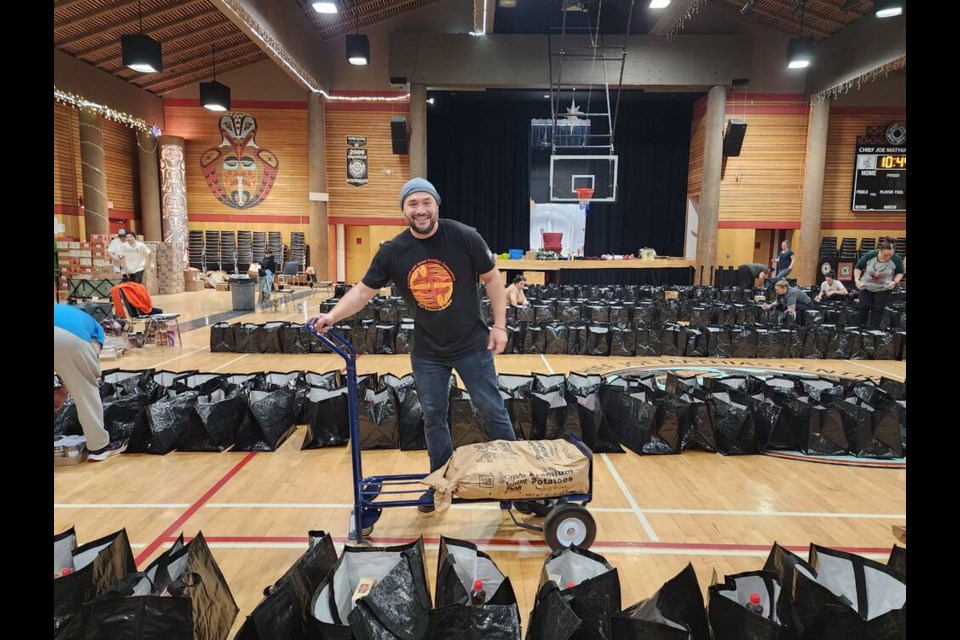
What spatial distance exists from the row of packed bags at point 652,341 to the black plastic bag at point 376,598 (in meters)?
6.02

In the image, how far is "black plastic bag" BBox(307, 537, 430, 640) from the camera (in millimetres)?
1771

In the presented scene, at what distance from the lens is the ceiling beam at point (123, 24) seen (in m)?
13.3

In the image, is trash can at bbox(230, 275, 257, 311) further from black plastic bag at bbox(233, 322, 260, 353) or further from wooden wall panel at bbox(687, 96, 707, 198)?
wooden wall panel at bbox(687, 96, 707, 198)

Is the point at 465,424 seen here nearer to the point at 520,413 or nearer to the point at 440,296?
the point at 520,413

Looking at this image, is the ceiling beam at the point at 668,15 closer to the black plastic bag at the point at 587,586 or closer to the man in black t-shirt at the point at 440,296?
the man in black t-shirt at the point at 440,296

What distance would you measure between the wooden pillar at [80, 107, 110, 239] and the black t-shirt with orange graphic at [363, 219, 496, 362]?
16.3 meters

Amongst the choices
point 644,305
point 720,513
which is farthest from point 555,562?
point 644,305

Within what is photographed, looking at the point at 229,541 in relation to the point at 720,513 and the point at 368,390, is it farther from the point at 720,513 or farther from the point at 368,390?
the point at 720,513

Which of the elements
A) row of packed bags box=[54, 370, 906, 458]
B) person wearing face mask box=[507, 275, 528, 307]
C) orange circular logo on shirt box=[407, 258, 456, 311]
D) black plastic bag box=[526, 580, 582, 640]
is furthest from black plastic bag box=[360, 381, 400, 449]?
person wearing face mask box=[507, 275, 528, 307]

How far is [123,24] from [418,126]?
25.8 feet

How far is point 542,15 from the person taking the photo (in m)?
17.7

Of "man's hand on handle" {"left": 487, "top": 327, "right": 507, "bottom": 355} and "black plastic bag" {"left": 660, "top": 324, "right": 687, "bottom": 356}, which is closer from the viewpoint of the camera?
"man's hand on handle" {"left": 487, "top": 327, "right": 507, "bottom": 355}

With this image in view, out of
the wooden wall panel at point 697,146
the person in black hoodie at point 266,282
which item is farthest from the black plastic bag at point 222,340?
the wooden wall panel at point 697,146

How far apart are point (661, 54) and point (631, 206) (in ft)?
21.2
